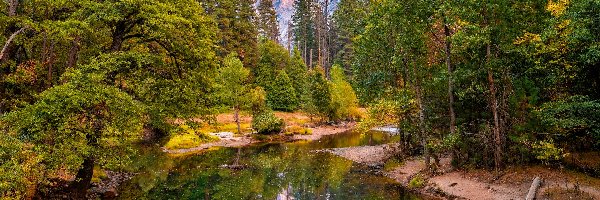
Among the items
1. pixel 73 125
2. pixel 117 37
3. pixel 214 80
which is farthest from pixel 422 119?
pixel 73 125

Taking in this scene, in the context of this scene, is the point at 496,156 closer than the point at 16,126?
No

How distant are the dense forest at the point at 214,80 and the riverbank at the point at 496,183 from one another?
0.95 metres

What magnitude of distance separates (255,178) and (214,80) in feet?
28.1

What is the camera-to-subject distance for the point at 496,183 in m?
23.0

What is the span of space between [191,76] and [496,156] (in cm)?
1788

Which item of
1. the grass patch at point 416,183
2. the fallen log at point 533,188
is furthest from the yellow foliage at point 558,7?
the grass patch at point 416,183

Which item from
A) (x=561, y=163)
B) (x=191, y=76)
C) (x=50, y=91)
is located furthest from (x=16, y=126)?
(x=561, y=163)

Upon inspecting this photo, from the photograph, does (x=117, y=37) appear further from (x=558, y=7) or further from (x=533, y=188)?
(x=558, y=7)

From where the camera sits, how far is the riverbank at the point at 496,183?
66.0 feet

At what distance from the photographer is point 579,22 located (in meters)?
19.0

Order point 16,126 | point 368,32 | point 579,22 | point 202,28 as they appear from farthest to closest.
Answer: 1. point 368,32
2. point 202,28
3. point 579,22
4. point 16,126

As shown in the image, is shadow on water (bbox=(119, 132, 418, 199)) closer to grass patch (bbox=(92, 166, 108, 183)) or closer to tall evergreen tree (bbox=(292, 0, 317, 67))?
grass patch (bbox=(92, 166, 108, 183))

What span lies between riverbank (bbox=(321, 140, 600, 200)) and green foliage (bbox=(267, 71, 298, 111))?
44.4 metres

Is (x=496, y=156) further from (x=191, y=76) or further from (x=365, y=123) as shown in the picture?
(x=191, y=76)
